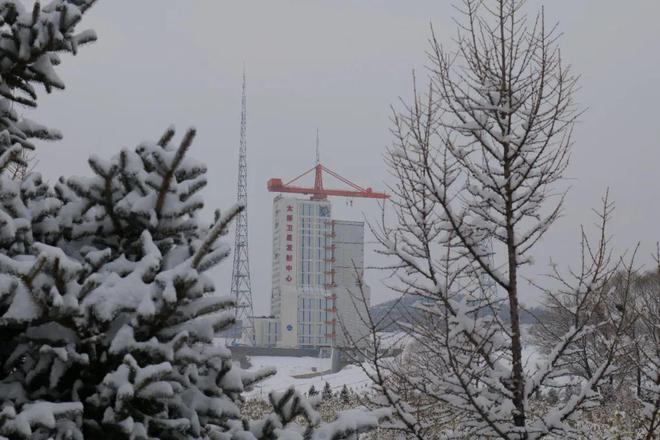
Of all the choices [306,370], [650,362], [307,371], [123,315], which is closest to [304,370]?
[306,370]

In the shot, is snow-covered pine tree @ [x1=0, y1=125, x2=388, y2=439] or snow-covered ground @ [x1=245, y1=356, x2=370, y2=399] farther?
snow-covered ground @ [x1=245, y1=356, x2=370, y2=399]

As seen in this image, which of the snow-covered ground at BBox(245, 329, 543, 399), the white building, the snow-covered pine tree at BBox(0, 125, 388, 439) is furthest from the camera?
the white building

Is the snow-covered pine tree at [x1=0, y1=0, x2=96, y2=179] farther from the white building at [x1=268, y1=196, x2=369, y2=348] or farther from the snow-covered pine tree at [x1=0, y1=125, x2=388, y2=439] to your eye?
the white building at [x1=268, y1=196, x2=369, y2=348]

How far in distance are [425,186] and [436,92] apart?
104cm

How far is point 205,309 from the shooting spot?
215 centimetres

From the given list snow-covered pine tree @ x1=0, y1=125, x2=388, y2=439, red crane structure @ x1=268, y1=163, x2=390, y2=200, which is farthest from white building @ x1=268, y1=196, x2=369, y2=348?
snow-covered pine tree @ x1=0, y1=125, x2=388, y2=439

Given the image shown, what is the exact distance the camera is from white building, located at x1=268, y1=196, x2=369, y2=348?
87.9 metres

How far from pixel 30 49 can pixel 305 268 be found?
89.9m

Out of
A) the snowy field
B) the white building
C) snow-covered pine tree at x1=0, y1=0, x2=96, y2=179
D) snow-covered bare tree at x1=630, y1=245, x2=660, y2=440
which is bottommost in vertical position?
the snowy field

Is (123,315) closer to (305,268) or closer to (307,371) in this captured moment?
(307,371)

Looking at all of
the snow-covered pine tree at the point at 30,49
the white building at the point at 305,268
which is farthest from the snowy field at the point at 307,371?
the snow-covered pine tree at the point at 30,49

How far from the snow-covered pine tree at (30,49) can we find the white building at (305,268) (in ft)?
272

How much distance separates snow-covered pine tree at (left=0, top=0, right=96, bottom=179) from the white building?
272 feet

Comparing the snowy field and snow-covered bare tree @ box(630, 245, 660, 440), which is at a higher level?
snow-covered bare tree @ box(630, 245, 660, 440)
